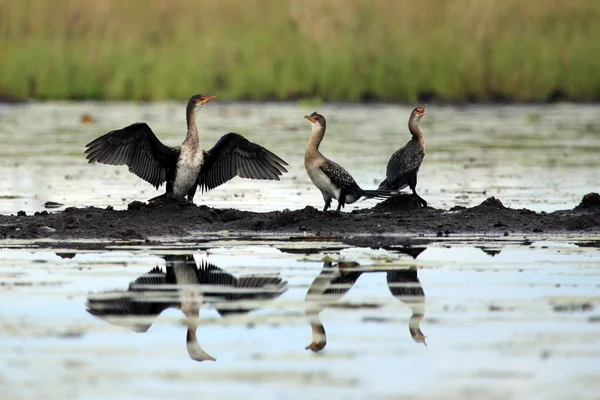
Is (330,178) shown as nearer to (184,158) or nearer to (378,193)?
(378,193)

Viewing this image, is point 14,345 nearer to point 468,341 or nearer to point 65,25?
point 468,341

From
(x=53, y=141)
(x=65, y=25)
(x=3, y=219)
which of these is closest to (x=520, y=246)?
(x=3, y=219)

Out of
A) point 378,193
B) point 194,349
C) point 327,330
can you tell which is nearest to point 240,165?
point 378,193

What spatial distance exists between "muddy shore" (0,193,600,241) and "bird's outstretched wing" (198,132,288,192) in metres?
0.63

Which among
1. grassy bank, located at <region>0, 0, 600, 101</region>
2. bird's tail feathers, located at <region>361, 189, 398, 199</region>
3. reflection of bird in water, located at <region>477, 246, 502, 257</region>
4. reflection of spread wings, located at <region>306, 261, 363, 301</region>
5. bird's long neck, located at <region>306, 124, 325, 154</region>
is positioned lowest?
reflection of spread wings, located at <region>306, 261, 363, 301</region>

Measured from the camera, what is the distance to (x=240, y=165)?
498 inches

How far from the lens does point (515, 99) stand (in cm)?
2728

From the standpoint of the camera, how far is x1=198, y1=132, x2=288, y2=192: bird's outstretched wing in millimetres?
12578

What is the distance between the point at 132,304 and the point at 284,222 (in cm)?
362

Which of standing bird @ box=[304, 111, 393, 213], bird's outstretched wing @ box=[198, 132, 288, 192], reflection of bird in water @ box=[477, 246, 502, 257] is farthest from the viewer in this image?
bird's outstretched wing @ box=[198, 132, 288, 192]

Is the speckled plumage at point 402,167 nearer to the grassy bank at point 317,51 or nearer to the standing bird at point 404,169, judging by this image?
the standing bird at point 404,169

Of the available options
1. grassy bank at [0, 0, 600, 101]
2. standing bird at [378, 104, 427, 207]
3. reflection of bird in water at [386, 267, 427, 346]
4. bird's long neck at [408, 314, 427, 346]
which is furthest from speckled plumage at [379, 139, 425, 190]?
grassy bank at [0, 0, 600, 101]

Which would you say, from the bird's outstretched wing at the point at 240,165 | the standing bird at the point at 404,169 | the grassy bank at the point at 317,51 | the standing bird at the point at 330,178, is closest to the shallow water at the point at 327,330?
the standing bird at the point at 330,178

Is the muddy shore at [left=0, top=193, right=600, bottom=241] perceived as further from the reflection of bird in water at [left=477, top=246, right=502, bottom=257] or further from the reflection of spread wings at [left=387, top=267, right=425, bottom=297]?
the reflection of spread wings at [left=387, top=267, right=425, bottom=297]
